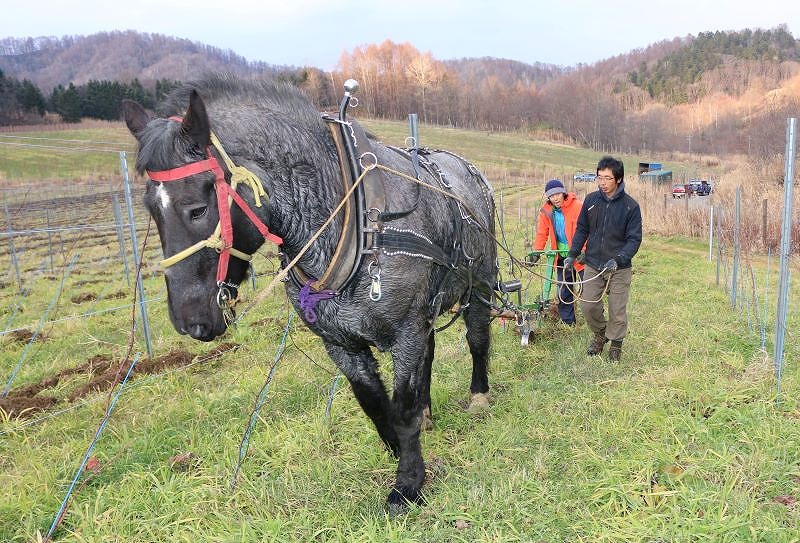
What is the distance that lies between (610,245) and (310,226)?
326 cm

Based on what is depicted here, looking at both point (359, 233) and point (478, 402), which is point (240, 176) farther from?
point (478, 402)

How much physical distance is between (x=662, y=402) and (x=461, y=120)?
66.6m

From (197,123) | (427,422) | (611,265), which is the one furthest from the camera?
(611,265)

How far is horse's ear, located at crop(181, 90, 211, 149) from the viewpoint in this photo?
1845 millimetres

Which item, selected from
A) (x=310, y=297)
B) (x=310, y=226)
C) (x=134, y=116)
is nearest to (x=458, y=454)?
(x=310, y=297)

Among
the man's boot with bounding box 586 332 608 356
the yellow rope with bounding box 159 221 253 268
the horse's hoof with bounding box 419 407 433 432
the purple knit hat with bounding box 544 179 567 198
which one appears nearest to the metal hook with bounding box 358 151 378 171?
the yellow rope with bounding box 159 221 253 268

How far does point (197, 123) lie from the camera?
6.23 ft

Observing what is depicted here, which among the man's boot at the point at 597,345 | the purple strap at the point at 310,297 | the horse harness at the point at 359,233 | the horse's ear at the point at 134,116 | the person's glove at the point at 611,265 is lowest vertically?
the man's boot at the point at 597,345

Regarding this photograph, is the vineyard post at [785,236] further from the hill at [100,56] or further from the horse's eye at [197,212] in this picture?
the hill at [100,56]

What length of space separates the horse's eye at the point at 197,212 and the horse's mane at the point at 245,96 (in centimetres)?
51

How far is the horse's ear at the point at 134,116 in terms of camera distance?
2.21m

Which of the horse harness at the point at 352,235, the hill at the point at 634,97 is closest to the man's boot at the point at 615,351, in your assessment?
the horse harness at the point at 352,235

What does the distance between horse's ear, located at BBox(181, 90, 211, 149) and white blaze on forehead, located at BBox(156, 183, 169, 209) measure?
0.72ft

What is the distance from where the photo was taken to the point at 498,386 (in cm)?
450
